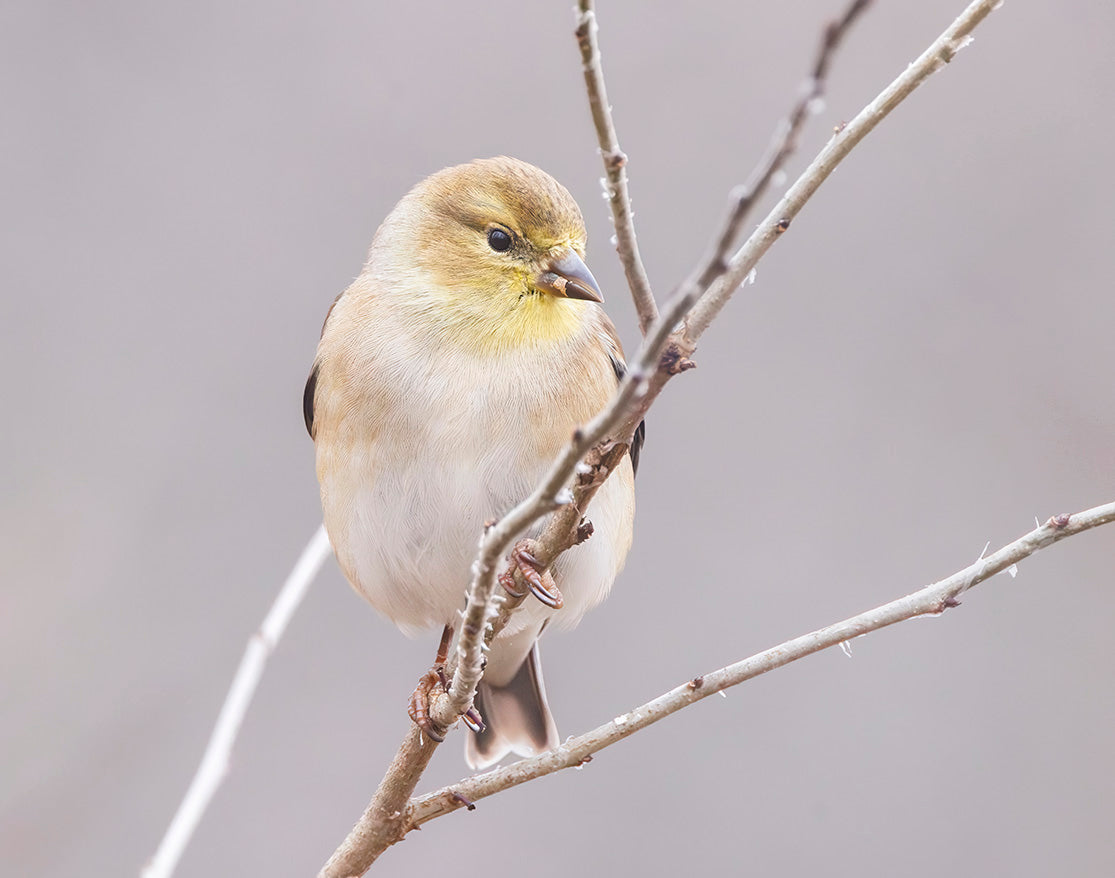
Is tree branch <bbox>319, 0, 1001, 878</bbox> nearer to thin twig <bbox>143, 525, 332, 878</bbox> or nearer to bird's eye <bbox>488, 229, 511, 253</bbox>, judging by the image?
thin twig <bbox>143, 525, 332, 878</bbox>

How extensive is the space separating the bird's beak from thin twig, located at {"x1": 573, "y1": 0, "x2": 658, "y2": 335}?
46.8 inches

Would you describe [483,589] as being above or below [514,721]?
below

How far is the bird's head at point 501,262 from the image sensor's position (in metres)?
2.96

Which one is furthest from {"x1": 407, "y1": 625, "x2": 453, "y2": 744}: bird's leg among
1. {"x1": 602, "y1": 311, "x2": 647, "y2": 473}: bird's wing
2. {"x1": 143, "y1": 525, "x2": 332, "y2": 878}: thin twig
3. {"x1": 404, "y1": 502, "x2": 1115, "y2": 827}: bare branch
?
{"x1": 602, "y1": 311, "x2": 647, "y2": 473}: bird's wing

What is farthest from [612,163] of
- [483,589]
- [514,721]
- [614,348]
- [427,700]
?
[514,721]

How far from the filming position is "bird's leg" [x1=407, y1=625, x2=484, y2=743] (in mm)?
2377

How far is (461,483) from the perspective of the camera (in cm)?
297

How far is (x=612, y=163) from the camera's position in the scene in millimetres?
1430

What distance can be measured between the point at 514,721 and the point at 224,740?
5.47 feet

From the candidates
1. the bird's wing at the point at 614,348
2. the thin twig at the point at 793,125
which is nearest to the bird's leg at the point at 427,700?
the bird's wing at the point at 614,348

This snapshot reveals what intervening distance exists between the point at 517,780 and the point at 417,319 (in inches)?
51.9

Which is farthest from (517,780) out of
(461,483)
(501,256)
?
(501,256)

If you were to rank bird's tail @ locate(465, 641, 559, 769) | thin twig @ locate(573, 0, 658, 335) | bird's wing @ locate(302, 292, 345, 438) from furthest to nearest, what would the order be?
1. bird's tail @ locate(465, 641, 559, 769)
2. bird's wing @ locate(302, 292, 345, 438)
3. thin twig @ locate(573, 0, 658, 335)

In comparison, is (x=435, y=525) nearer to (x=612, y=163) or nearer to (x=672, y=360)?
(x=672, y=360)
